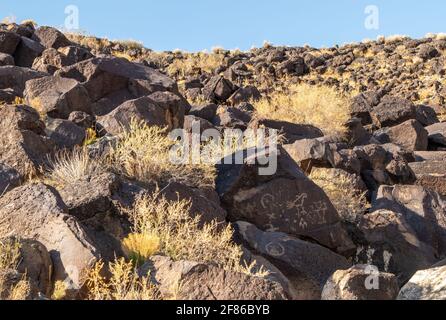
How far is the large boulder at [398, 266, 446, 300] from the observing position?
19.9 ft

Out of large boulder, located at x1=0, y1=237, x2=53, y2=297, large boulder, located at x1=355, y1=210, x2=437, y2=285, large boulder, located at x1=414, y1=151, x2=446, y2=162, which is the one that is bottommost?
large boulder, located at x1=355, y1=210, x2=437, y2=285

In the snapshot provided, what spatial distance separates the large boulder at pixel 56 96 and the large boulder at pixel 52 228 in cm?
476

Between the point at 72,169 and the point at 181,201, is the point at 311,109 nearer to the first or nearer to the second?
the point at 72,169

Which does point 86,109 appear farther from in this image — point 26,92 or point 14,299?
point 14,299

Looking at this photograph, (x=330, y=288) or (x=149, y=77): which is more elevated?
(x=149, y=77)

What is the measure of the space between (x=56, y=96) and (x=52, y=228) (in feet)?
18.9

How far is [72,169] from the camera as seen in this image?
Result: 834 centimetres

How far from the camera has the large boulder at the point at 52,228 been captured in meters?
5.92

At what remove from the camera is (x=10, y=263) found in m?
5.61

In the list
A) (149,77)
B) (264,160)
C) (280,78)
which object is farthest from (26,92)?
(280,78)

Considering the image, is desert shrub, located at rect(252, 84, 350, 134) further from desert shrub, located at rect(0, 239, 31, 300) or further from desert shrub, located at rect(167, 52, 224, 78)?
desert shrub, located at rect(0, 239, 31, 300)

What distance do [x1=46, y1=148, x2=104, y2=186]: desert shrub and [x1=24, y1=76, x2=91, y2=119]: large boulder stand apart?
2.76 meters

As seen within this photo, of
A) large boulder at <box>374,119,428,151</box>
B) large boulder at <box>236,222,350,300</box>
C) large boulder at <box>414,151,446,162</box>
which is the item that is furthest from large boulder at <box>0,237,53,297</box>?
large boulder at <box>374,119,428,151</box>
